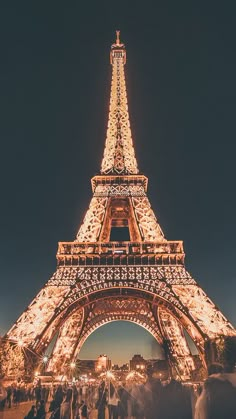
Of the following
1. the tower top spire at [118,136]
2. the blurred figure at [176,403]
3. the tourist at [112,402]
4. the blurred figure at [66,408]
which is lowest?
the tourist at [112,402]

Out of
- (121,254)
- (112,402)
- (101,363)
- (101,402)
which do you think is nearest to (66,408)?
(101,402)

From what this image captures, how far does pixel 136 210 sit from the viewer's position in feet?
83.0

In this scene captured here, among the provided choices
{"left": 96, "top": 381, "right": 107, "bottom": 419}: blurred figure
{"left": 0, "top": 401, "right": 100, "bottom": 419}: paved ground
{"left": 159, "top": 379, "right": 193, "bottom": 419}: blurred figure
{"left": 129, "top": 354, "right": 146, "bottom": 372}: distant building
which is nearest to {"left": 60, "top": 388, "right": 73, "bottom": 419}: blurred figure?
{"left": 96, "top": 381, "right": 107, "bottom": 419}: blurred figure

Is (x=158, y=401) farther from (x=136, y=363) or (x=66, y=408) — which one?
(x=136, y=363)

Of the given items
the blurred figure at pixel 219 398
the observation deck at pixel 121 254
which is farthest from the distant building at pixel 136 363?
the blurred figure at pixel 219 398

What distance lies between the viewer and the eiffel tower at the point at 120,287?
17.5 m

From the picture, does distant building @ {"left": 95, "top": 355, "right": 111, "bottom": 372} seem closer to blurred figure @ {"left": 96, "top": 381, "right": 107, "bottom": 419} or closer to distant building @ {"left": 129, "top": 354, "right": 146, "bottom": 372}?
distant building @ {"left": 129, "top": 354, "right": 146, "bottom": 372}

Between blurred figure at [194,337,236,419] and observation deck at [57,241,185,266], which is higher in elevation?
observation deck at [57,241,185,266]

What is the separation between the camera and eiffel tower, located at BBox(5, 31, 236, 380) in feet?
57.4

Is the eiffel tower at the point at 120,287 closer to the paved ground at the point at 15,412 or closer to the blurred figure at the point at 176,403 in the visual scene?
the paved ground at the point at 15,412

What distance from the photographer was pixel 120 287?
63.8 ft

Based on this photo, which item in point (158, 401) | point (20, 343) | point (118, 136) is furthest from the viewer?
point (118, 136)

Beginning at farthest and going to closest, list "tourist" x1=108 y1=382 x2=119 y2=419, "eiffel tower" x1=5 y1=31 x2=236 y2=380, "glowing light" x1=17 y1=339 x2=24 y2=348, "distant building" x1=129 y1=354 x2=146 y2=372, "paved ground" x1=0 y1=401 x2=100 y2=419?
"distant building" x1=129 y1=354 x2=146 y2=372 → "eiffel tower" x1=5 y1=31 x2=236 y2=380 → "glowing light" x1=17 y1=339 x2=24 y2=348 → "paved ground" x1=0 y1=401 x2=100 y2=419 → "tourist" x1=108 y1=382 x2=119 y2=419

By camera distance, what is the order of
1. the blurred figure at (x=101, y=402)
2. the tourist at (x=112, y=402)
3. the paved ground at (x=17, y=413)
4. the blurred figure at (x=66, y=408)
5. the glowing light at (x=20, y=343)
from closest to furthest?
the blurred figure at (x=66, y=408) < the tourist at (x=112, y=402) < the blurred figure at (x=101, y=402) < the paved ground at (x=17, y=413) < the glowing light at (x=20, y=343)
